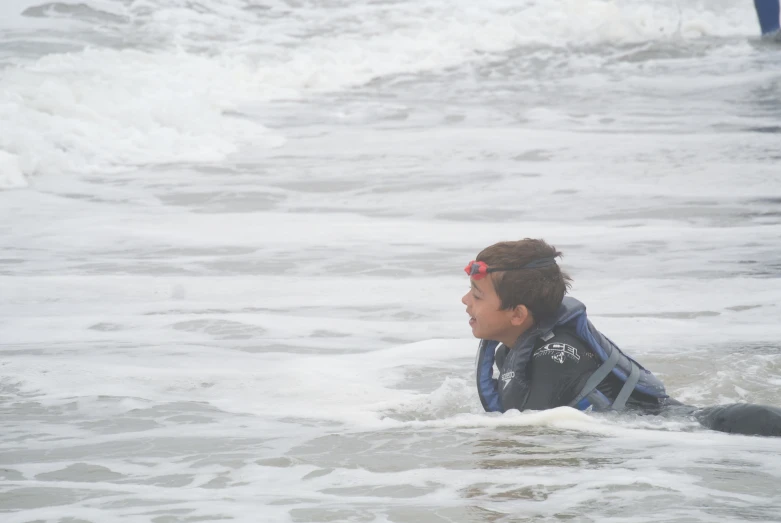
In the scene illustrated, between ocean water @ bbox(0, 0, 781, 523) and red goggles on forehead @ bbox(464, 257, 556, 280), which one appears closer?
ocean water @ bbox(0, 0, 781, 523)

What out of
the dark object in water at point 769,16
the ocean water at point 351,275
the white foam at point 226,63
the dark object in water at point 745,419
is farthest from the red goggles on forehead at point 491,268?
the dark object in water at point 769,16

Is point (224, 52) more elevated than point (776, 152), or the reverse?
point (224, 52)

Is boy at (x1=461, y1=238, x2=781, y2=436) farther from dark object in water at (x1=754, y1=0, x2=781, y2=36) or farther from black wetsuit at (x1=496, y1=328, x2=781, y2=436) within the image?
dark object in water at (x1=754, y1=0, x2=781, y2=36)

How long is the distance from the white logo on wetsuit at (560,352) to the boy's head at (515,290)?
0.47 feet

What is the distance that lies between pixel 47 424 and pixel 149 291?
7.40 feet

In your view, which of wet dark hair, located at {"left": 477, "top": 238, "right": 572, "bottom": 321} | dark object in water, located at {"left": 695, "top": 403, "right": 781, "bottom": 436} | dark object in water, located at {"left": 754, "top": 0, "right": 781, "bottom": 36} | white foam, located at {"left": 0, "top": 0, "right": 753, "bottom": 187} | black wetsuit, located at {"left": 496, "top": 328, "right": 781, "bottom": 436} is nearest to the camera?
dark object in water, located at {"left": 695, "top": 403, "right": 781, "bottom": 436}

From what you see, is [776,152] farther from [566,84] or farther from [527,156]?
[566,84]

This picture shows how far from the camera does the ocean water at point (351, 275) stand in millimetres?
3426

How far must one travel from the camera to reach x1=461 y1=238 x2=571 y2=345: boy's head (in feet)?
13.4

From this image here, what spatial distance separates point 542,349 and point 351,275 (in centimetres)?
280

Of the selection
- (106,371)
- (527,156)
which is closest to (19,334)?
(106,371)

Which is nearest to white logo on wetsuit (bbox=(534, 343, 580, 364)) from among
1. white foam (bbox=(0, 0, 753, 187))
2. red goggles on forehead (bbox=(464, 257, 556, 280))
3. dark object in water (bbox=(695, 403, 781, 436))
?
red goggles on forehead (bbox=(464, 257, 556, 280))

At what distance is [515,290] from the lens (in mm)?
4082

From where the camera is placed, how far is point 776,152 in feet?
33.7
